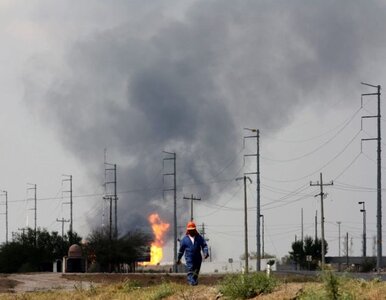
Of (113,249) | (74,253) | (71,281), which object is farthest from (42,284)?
(113,249)

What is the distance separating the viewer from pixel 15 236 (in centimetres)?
14412

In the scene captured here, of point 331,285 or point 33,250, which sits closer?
point 331,285

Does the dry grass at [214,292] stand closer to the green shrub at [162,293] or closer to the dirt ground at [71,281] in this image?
the green shrub at [162,293]

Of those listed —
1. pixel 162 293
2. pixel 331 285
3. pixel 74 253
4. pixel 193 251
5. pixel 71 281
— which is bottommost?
pixel 71 281

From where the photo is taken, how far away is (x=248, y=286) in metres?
17.6

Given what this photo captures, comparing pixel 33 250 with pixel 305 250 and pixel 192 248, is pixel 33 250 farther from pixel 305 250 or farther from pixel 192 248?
pixel 192 248

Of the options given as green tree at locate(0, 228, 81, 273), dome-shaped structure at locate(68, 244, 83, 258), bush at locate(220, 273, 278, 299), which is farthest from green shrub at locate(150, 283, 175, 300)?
green tree at locate(0, 228, 81, 273)

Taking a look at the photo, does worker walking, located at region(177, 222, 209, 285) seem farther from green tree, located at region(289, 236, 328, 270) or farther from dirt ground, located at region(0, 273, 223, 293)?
green tree, located at region(289, 236, 328, 270)

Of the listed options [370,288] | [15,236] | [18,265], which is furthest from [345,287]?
[15,236]

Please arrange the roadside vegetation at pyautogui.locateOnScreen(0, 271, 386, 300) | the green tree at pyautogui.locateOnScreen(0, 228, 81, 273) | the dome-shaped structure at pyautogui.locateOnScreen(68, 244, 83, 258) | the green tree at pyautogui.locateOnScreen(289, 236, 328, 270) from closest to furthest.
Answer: the roadside vegetation at pyautogui.locateOnScreen(0, 271, 386, 300) → the dome-shaped structure at pyautogui.locateOnScreen(68, 244, 83, 258) → the green tree at pyautogui.locateOnScreen(0, 228, 81, 273) → the green tree at pyautogui.locateOnScreen(289, 236, 328, 270)

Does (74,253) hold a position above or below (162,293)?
above

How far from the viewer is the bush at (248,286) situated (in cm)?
1752

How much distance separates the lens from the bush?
1752 cm

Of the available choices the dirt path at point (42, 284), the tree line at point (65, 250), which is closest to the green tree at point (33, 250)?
the tree line at point (65, 250)
